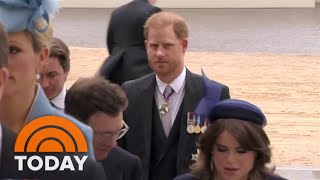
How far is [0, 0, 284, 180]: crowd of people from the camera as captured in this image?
1.59 metres

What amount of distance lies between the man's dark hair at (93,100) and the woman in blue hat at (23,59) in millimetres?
718

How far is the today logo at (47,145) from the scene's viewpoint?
1334 millimetres

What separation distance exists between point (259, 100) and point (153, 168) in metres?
7.16

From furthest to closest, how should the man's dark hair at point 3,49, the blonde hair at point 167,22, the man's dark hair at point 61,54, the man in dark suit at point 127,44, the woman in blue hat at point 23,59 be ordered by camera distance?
the man in dark suit at point 127,44 → the blonde hair at point 167,22 → the man's dark hair at point 61,54 → the woman in blue hat at point 23,59 → the man's dark hair at point 3,49

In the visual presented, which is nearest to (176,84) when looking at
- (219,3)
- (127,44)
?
(127,44)

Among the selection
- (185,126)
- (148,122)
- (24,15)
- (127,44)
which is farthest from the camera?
(127,44)

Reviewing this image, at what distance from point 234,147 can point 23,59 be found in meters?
1.43

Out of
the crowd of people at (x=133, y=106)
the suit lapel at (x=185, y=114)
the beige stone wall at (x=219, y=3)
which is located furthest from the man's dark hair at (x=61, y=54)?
the beige stone wall at (x=219, y=3)

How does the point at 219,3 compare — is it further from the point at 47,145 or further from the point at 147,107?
the point at 47,145

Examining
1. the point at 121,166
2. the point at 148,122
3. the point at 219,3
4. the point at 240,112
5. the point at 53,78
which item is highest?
the point at 240,112

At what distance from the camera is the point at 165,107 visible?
4.05m

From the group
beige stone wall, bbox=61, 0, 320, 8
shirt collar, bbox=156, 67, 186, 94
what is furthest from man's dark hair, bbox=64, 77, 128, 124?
beige stone wall, bbox=61, 0, 320, 8

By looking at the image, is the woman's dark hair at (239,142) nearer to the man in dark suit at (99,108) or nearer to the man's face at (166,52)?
the man in dark suit at (99,108)

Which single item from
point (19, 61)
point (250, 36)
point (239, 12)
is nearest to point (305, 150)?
point (19, 61)
